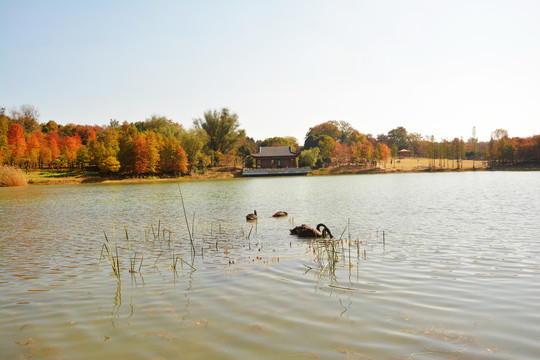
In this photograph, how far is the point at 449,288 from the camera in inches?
247

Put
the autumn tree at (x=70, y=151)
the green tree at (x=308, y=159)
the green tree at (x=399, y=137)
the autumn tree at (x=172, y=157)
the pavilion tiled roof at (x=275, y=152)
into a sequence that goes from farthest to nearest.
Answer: the green tree at (x=399, y=137) < the green tree at (x=308, y=159) < the pavilion tiled roof at (x=275, y=152) < the autumn tree at (x=70, y=151) < the autumn tree at (x=172, y=157)

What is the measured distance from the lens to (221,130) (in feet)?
328

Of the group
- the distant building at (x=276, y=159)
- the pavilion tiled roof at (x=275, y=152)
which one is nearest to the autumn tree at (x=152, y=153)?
the distant building at (x=276, y=159)

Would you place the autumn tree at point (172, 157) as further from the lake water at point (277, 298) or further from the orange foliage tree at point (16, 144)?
the lake water at point (277, 298)

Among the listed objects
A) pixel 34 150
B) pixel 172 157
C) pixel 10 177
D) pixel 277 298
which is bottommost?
pixel 277 298

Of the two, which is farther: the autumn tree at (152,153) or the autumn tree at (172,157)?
the autumn tree at (172,157)


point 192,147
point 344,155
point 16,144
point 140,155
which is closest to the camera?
point 140,155

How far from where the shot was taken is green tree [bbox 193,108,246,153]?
327 feet

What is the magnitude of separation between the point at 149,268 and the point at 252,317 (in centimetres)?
419

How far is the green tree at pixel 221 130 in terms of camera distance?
9981cm

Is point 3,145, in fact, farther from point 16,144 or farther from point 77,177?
point 77,177

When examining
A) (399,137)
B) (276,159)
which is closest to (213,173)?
(276,159)

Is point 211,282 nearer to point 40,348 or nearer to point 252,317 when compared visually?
point 252,317

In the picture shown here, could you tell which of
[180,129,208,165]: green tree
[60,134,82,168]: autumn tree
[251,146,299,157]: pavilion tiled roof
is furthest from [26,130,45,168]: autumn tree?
[251,146,299,157]: pavilion tiled roof
